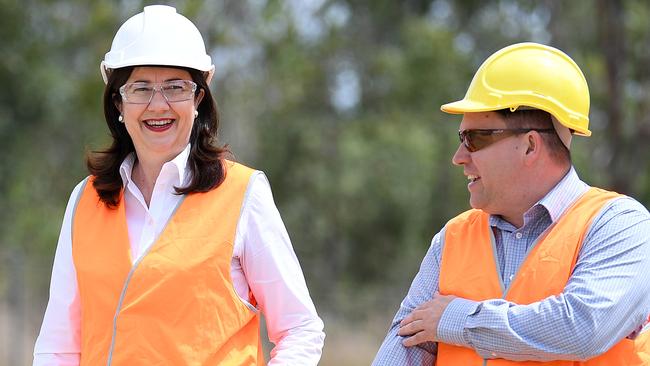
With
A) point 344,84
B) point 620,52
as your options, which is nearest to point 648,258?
point 620,52

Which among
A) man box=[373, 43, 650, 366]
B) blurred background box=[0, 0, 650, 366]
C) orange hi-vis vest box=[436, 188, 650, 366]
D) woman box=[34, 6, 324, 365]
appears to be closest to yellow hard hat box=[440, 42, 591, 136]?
man box=[373, 43, 650, 366]

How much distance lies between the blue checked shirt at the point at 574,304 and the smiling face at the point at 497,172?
0.25 feet

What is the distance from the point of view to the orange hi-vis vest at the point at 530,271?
10.8 ft

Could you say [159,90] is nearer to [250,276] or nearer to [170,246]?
[170,246]

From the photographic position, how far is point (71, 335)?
3.62 meters

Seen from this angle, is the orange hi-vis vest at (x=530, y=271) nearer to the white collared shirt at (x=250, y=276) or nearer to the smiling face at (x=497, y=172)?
the smiling face at (x=497, y=172)

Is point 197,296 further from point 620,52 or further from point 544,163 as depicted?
point 620,52

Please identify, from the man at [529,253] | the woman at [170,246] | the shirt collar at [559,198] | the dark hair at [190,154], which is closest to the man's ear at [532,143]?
the man at [529,253]

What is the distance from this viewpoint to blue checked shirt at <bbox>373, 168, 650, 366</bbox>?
3193mm

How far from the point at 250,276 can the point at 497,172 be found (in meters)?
0.84

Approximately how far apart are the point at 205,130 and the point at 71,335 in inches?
31.4

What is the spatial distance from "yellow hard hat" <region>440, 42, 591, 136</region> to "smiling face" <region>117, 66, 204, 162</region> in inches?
33.6

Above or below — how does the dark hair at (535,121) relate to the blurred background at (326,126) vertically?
above

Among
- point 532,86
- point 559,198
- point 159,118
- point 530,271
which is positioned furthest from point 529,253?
point 159,118
